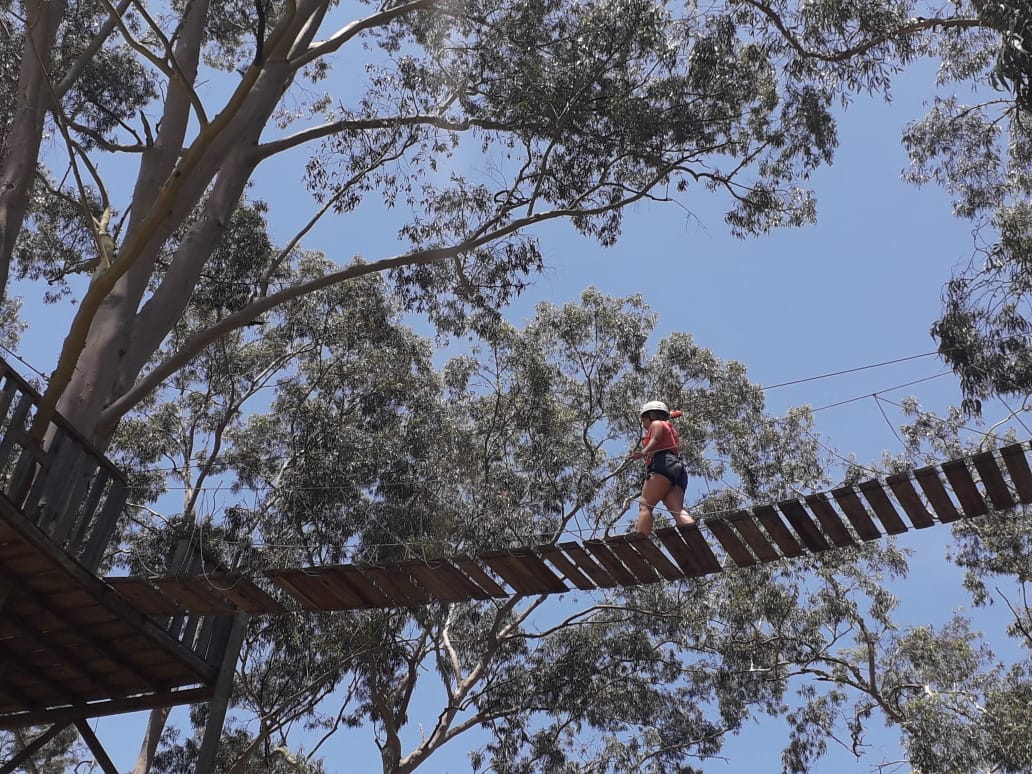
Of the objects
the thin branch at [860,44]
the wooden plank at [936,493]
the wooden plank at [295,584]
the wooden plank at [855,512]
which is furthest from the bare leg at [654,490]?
the thin branch at [860,44]

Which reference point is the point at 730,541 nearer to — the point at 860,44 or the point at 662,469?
the point at 662,469

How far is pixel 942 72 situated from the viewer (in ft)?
34.1

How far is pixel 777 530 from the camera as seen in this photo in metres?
5.05

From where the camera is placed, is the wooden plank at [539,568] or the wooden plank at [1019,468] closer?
the wooden plank at [1019,468]

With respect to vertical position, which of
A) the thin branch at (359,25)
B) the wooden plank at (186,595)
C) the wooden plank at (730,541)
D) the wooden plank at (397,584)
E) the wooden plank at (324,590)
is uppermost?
the thin branch at (359,25)

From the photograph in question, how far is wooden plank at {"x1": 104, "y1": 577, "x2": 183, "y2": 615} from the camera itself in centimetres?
519

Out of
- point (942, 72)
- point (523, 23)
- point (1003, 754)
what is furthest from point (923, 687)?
point (523, 23)

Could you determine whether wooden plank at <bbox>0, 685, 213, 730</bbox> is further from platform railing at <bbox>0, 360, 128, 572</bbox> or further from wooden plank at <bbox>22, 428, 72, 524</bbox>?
wooden plank at <bbox>22, 428, 72, 524</bbox>

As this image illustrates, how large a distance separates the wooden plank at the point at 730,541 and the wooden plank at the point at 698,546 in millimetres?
70

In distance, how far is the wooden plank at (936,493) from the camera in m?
4.70

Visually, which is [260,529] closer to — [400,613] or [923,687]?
→ [400,613]

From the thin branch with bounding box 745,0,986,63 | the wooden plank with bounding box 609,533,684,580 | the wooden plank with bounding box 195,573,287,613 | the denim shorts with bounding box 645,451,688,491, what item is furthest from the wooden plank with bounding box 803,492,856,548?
the thin branch with bounding box 745,0,986,63

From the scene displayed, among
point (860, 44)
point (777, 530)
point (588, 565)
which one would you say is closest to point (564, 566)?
point (588, 565)

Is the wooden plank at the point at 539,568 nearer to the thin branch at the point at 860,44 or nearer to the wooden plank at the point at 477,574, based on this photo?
the wooden plank at the point at 477,574
